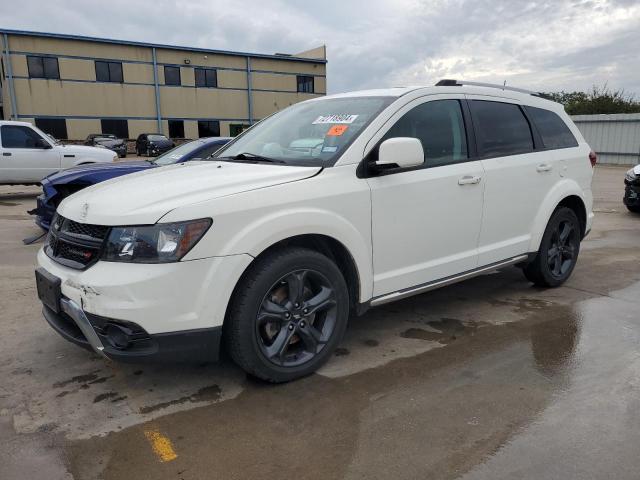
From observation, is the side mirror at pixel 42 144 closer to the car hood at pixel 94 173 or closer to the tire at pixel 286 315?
the car hood at pixel 94 173

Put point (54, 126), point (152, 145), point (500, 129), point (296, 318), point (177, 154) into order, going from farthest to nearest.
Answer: point (54, 126), point (152, 145), point (177, 154), point (500, 129), point (296, 318)

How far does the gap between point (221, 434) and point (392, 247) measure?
1605 millimetres

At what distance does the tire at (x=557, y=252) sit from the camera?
15.9 feet

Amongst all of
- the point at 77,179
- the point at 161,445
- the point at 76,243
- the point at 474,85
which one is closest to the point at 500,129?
the point at 474,85

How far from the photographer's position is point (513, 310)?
4.54 m

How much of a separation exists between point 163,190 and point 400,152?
143 centimetres

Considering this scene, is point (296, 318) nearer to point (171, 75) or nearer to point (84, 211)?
A: point (84, 211)

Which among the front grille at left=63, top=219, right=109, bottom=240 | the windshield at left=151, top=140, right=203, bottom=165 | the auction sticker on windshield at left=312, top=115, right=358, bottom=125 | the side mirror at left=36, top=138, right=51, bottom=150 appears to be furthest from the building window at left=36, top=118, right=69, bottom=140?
the front grille at left=63, top=219, right=109, bottom=240

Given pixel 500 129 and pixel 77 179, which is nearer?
pixel 500 129

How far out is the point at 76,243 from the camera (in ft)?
9.68

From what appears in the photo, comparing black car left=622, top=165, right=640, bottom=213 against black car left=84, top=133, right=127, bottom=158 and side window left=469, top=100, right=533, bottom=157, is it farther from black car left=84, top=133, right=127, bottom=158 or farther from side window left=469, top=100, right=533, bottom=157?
black car left=84, top=133, right=127, bottom=158

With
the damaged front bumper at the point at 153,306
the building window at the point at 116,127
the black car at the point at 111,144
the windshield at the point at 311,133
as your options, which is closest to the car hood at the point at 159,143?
the black car at the point at 111,144

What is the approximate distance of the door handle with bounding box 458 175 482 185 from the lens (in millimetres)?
3903

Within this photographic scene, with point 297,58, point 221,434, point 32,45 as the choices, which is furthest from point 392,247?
point 297,58
